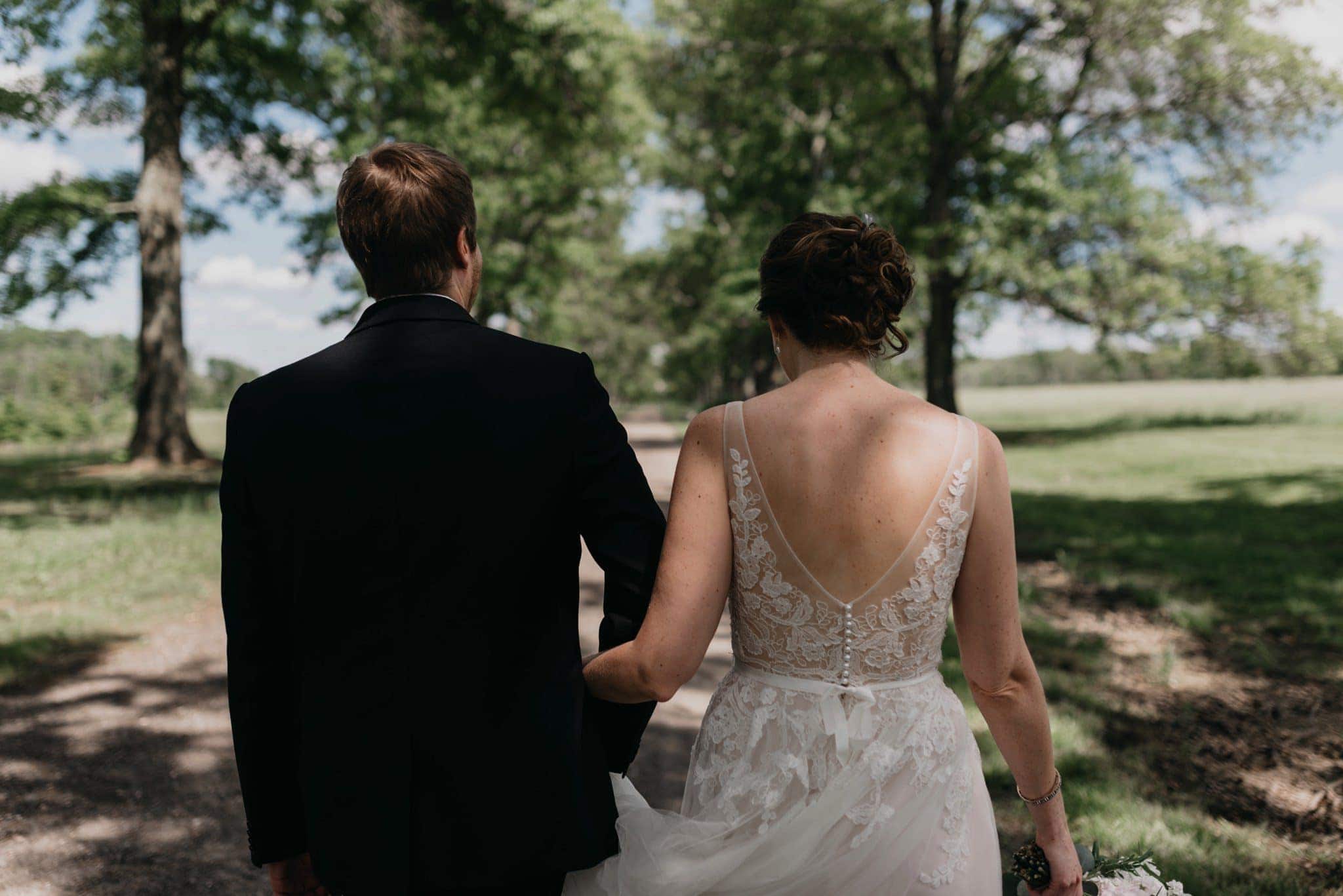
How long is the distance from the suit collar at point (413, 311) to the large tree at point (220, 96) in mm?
11676

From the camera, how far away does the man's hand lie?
6.28 feet

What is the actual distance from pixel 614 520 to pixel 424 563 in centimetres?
38

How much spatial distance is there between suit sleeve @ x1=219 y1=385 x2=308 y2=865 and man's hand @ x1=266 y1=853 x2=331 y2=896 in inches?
1.8

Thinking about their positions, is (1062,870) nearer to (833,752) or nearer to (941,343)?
(833,752)

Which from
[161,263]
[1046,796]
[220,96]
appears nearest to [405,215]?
[1046,796]

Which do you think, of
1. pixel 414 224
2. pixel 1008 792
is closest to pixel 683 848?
pixel 414 224

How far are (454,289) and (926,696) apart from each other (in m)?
1.42

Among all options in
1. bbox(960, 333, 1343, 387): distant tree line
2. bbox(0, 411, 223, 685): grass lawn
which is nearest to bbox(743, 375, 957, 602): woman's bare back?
bbox(0, 411, 223, 685): grass lawn

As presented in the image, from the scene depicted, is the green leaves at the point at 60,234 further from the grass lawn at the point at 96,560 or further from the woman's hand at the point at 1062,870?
the woman's hand at the point at 1062,870

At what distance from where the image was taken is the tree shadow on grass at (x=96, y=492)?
1128 centimetres

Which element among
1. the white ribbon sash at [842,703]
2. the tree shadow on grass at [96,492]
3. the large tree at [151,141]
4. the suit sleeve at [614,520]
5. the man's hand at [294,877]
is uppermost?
the large tree at [151,141]

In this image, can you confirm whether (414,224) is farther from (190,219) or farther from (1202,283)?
(1202,283)

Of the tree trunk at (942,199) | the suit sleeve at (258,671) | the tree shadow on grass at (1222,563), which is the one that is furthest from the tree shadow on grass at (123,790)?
the tree trunk at (942,199)

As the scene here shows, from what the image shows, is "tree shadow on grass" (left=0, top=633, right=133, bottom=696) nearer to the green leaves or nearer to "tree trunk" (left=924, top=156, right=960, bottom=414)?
the green leaves
